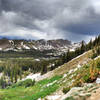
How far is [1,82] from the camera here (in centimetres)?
12188

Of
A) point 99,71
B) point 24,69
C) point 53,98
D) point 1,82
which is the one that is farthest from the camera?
point 24,69

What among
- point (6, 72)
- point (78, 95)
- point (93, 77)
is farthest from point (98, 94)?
point (6, 72)

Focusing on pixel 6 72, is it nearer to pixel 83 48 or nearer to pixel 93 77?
pixel 83 48

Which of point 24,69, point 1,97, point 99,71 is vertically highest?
point 99,71

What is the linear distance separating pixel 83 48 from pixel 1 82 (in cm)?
7073

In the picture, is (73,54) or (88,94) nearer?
(88,94)

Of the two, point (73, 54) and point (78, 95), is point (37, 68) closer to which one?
point (73, 54)

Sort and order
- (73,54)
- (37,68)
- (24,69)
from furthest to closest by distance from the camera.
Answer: (24,69) → (37,68) → (73,54)

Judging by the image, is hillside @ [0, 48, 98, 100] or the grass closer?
hillside @ [0, 48, 98, 100]

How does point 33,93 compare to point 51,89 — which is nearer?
point 51,89

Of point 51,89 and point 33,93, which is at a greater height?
point 51,89

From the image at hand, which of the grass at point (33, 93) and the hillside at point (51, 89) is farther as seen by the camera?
the grass at point (33, 93)

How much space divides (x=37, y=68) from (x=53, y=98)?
476 feet

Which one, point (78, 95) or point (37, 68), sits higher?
point (78, 95)
